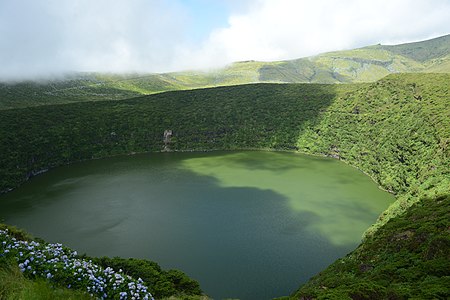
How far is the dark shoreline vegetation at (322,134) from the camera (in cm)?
3023

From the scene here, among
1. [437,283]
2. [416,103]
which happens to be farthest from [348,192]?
[437,283]

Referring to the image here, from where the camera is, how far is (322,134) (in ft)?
361

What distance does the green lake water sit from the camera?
3950 cm

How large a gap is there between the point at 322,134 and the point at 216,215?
66508mm

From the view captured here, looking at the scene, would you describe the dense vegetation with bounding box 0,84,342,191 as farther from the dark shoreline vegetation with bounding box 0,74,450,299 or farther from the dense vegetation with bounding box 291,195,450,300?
the dense vegetation with bounding box 291,195,450,300

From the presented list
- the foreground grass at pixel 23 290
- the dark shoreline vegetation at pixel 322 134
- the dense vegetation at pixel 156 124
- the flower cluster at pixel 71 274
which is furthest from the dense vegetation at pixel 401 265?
the dense vegetation at pixel 156 124

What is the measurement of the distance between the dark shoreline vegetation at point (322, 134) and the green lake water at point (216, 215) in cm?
626

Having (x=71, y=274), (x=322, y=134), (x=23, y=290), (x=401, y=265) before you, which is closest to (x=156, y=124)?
(x=322, y=134)

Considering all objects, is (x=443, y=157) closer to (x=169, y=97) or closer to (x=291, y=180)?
(x=291, y=180)

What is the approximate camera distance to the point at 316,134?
364ft

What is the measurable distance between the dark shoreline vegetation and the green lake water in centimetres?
626

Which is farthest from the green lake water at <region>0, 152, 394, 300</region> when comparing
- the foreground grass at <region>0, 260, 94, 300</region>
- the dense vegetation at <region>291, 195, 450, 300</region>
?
the foreground grass at <region>0, 260, 94, 300</region>

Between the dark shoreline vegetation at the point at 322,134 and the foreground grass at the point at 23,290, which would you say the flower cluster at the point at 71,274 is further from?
the dark shoreline vegetation at the point at 322,134

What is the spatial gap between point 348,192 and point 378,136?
34.0 metres
